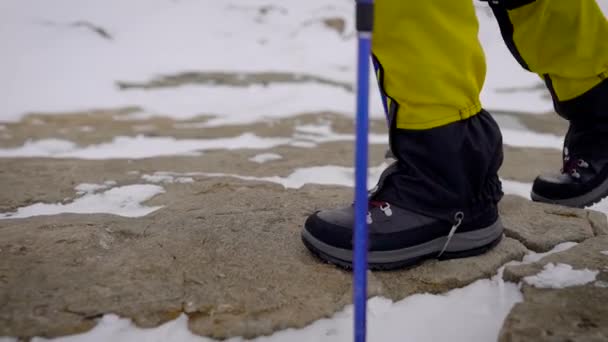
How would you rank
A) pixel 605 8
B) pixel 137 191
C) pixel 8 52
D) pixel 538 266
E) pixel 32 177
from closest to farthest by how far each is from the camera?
pixel 538 266, pixel 137 191, pixel 32 177, pixel 8 52, pixel 605 8

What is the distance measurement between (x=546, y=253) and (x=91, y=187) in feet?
5.29

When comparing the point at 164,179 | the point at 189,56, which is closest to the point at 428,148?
the point at 164,179

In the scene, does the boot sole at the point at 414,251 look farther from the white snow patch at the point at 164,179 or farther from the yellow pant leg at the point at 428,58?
the white snow patch at the point at 164,179

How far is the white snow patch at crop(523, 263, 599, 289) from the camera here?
100cm

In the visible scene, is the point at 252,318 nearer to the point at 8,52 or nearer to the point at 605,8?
the point at 8,52

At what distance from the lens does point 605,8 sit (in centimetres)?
796

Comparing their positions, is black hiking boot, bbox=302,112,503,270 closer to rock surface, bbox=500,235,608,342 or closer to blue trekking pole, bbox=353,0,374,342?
rock surface, bbox=500,235,608,342

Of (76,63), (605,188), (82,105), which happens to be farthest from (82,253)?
(76,63)

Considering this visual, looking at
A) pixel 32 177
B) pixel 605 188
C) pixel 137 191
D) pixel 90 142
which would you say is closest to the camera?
pixel 605 188

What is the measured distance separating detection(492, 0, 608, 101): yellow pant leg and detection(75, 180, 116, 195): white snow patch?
153 centimetres

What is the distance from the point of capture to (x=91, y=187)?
190cm

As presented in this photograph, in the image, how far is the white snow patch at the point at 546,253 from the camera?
3.98ft

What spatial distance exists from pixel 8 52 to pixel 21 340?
6.56 metres

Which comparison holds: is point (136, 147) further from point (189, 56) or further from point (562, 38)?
point (189, 56)
